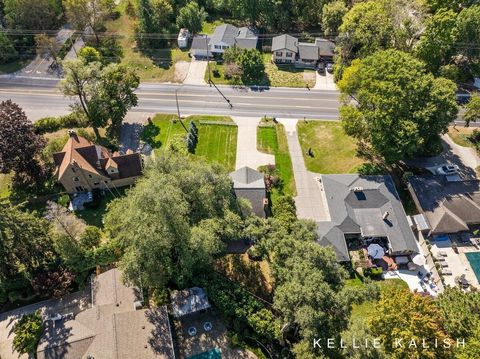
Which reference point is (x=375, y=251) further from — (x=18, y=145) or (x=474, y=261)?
(x=18, y=145)

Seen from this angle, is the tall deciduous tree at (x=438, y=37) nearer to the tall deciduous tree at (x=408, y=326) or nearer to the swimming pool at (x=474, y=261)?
the swimming pool at (x=474, y=261)

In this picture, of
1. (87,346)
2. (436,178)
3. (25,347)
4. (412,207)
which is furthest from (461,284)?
(25,347)

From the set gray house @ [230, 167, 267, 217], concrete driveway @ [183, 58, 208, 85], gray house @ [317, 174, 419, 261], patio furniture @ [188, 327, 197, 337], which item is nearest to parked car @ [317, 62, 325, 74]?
concrete driveway @ [183, 58, 208, 85]

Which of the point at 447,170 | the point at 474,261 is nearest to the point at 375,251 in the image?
the point at 474,261

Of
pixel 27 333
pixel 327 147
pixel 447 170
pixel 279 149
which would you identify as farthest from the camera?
pixel 327 147

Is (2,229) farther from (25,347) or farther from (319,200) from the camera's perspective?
(319,200)

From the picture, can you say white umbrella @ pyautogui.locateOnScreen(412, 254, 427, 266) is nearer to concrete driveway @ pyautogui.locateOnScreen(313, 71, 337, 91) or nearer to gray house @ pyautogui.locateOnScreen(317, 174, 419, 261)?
gray house @ pyautogui.locateOnScreen(317, 174, 419, 261)

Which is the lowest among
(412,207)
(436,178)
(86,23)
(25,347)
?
(25,347)
